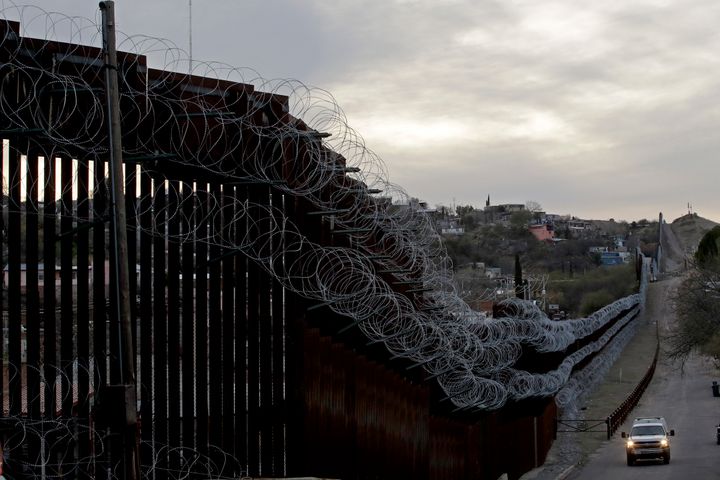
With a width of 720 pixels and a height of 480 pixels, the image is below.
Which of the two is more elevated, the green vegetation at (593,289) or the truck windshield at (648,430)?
the green vegetation at (593,289)

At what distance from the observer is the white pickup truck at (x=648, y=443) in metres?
30.7

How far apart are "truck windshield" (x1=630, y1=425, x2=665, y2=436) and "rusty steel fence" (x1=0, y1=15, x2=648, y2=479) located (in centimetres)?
1647

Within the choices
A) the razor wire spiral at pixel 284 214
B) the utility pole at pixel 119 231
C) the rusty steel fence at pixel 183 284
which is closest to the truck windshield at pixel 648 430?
the razor wire spiral at pixel 284 214

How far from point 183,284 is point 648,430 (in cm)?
2359

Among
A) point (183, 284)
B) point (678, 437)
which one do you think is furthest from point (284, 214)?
point (678, 437)

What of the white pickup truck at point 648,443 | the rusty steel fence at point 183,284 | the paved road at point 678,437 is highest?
the rusty steel fence at point 183,284

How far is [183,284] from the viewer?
1105 centimetres

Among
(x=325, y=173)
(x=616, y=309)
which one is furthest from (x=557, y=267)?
(x=325, y=173)

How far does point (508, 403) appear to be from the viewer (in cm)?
2617

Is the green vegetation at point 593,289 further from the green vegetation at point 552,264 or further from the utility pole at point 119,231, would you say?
the utility pole at point 119,231

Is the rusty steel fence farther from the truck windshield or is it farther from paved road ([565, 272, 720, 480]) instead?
the truck windshield

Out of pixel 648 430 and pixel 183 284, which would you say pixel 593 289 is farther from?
pixel 183 284

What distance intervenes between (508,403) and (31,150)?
742 inches

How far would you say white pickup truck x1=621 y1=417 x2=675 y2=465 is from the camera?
30.7 meters
